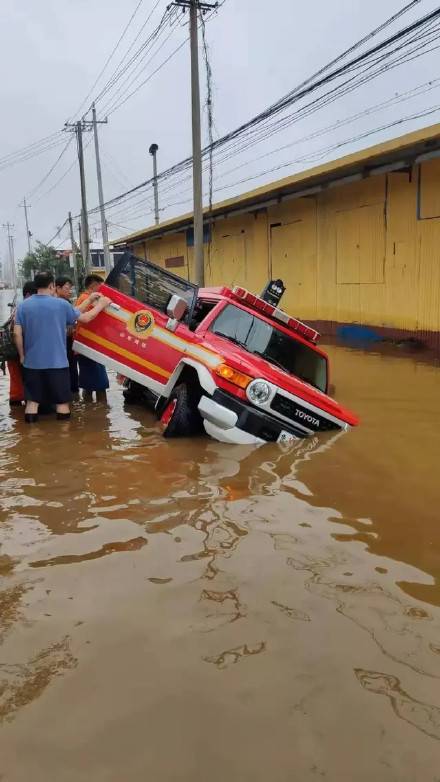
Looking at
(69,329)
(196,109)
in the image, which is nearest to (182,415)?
(69,329)

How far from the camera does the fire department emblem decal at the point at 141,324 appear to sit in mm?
6332

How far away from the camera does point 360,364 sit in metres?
11.6

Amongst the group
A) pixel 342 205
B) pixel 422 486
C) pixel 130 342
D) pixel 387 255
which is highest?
pixel 342 205

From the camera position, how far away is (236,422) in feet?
18.9

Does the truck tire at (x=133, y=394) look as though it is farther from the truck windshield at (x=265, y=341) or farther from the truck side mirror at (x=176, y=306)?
the truck side mirror at (x=176, y=306)

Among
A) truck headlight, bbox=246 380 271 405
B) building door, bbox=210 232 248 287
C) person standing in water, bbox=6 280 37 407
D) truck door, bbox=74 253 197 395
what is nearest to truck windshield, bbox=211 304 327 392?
truck door, bbox=74 253 197 395

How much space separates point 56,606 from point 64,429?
3.92 meters

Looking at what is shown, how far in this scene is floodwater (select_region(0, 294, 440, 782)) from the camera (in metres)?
2.05

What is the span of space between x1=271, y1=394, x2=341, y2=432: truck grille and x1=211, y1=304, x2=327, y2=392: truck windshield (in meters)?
0.60

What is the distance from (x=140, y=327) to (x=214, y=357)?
1045 millimetres

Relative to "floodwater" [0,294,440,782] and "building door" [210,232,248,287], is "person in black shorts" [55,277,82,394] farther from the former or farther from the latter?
"building door" [210,232,248,287]

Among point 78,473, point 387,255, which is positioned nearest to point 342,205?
point 387,255

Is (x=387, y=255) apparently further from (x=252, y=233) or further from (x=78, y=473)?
(x=78, y=473)

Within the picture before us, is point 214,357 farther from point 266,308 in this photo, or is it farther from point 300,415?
point 266,308
